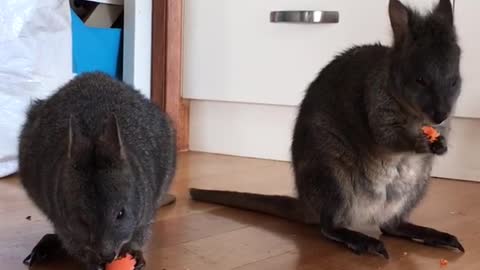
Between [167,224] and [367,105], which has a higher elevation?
[367,105]

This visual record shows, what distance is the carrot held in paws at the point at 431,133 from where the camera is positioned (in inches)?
66.2

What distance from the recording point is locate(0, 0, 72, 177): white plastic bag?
2.38m

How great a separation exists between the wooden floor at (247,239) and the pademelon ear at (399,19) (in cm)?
55

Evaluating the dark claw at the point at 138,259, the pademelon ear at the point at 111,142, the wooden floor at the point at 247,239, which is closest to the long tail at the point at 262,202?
the wooden floor at the point at 247,239

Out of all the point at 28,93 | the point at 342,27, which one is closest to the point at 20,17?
the point at 28,93

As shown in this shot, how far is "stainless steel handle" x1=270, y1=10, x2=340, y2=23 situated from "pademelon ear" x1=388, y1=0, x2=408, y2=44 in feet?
2.88

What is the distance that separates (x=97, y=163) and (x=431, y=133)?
2.86 ft

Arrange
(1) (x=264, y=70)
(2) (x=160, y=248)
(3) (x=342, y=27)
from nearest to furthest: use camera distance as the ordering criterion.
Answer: (2) (x=160, y=248) → (3) (x=342, y=27) → (1) (x=264, y=70)

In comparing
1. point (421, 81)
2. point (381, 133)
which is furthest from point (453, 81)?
point (381, 133)

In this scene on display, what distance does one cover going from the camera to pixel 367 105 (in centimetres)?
177

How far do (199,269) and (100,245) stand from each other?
40 centimetres

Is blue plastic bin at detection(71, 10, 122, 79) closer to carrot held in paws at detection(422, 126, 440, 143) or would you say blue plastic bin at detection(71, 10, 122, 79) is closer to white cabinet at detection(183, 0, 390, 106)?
white cabinet at detection(183, 0, 390, 106)

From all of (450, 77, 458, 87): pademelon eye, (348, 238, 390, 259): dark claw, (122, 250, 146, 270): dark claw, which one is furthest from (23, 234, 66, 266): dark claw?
(450, 77, 458, 87): pademelon eye

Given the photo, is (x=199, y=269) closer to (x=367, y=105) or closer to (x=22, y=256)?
(x=22, y=256)
